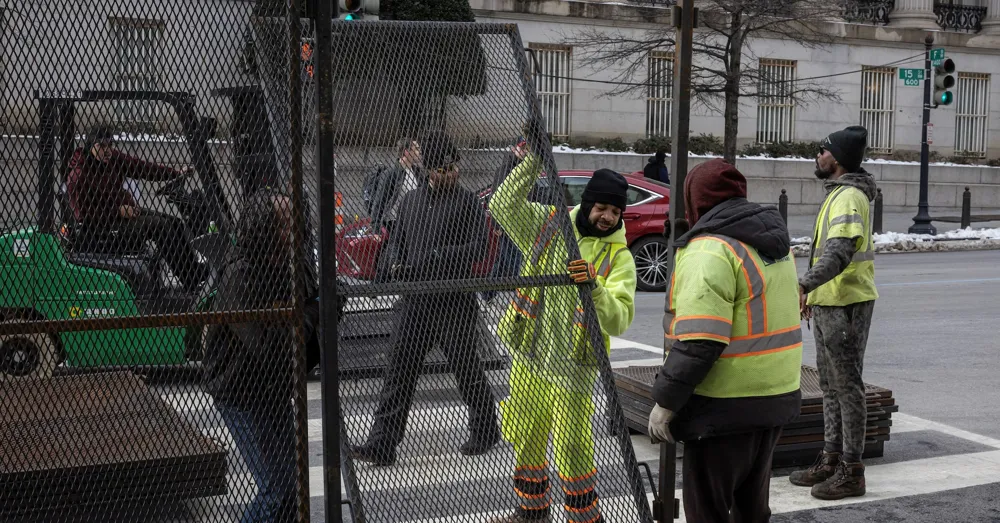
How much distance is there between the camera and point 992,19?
3444cm

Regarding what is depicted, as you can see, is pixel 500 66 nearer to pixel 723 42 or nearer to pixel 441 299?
A: pixel 441 299

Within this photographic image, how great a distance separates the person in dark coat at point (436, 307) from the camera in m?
4.17

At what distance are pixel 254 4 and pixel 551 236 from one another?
154 centimetres

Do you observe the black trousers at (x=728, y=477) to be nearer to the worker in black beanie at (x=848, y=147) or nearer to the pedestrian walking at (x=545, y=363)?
the pedestrian walking at (x=545, y=363)

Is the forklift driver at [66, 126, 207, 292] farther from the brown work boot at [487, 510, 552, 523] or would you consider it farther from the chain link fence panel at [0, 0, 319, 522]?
the brown work boot at [487, 510, 552, 523]

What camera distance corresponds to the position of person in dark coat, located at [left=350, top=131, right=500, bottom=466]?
417 centimetres

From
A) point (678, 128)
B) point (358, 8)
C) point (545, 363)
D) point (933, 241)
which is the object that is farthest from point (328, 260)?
point (933, 241)

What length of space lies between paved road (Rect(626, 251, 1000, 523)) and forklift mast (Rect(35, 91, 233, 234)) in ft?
11.3

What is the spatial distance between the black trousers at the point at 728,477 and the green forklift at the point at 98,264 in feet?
6.19

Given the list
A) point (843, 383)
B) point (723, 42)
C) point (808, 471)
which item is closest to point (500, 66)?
Result: point (843, 383)

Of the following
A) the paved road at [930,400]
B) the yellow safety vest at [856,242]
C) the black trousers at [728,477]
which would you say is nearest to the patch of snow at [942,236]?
the paved road at [930,400]

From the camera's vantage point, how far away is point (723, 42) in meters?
29.1

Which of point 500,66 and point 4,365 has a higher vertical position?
point 500,66

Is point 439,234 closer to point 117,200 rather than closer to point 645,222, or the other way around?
point 117,200
